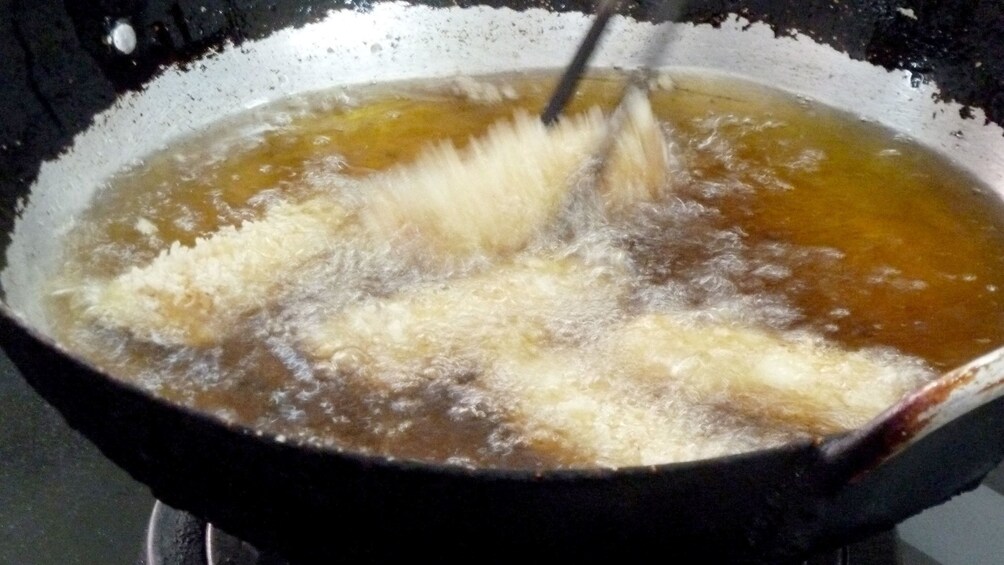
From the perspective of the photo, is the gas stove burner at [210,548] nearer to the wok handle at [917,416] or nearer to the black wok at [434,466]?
the black wok at [434,466]

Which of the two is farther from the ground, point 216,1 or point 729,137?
point 216,1

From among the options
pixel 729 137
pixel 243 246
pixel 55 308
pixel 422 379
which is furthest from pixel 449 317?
pixel 729 137

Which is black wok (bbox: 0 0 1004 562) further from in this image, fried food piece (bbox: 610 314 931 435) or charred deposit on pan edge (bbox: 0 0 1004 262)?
fried food piece (bbox: 610 314 931 435)

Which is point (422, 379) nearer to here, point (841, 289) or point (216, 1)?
point (841, 289)

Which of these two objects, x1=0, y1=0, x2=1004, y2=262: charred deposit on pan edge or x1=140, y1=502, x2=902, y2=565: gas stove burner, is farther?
x1=0, y1=0, x2=1004, y2=262: charred deposit on pan edge

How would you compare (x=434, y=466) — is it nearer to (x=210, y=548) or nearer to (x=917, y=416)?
(x=917, y=416)

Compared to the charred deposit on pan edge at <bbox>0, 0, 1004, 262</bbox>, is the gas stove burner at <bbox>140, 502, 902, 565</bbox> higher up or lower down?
lower down

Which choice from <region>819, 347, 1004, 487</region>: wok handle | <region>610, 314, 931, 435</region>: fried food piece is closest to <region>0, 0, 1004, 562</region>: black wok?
<region>819, 347, 1004, 487</region>: wok handle

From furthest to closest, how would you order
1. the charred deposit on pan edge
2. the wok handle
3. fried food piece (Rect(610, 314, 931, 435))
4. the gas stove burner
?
the charred deposit on pan edge
the gas stove burner
fried food piece (Rect(610, 314, 931, 435))
the wok handle
